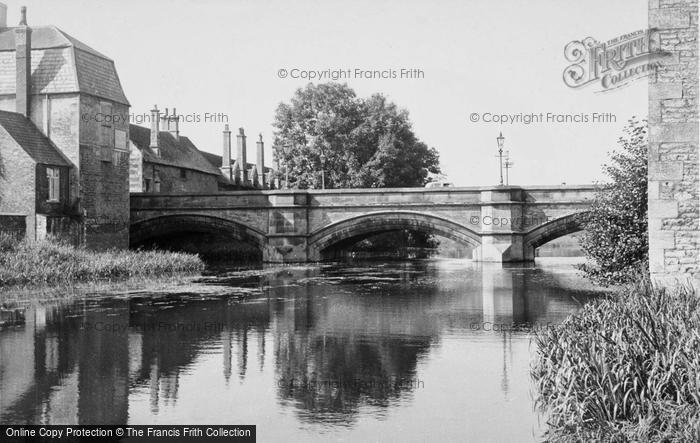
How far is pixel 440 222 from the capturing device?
3341cm

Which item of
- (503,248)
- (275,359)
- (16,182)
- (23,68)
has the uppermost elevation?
(23,68)

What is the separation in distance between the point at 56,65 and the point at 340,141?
2041cm

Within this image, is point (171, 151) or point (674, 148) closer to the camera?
point (674, 148)

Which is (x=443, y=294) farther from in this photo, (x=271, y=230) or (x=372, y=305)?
(x=271, y=230)

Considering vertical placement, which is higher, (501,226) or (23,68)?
(23,68)

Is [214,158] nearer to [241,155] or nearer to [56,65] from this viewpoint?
[241,155]

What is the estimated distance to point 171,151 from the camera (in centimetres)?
4819

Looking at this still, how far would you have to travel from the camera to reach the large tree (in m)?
47.3

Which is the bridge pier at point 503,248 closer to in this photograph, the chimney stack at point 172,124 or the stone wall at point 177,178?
the stone wall at point 177,178

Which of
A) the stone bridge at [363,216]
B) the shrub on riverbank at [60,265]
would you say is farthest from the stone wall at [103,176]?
the shrub on riverbank at [60,265]

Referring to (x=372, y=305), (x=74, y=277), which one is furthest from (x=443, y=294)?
(x=74, y=277)

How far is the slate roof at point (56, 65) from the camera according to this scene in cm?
3012

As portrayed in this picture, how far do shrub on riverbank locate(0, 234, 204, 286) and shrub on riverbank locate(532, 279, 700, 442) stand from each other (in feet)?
53.0

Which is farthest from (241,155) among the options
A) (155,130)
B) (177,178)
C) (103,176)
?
(103,176)
